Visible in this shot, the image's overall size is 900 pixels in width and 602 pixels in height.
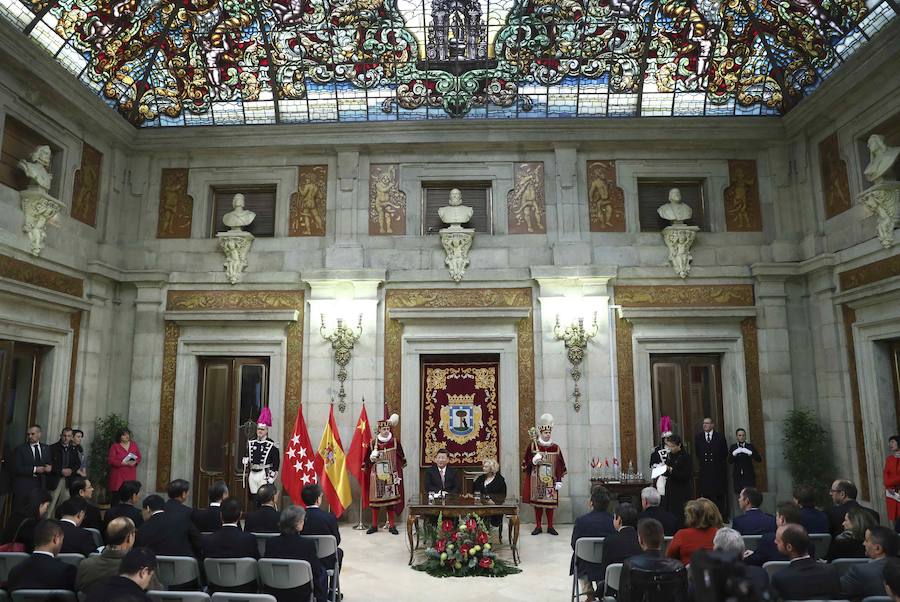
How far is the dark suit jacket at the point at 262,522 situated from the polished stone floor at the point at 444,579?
1212mm

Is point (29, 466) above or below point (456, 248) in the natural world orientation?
below

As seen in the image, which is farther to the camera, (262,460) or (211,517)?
(262,460)

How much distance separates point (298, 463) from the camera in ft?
32.3

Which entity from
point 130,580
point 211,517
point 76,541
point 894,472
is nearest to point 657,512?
point 211,517

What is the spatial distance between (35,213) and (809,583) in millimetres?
10114

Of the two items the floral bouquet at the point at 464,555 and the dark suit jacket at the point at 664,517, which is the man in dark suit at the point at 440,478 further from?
the dark suit jacket at the point at 664,517

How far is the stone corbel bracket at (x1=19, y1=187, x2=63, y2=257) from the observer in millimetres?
9023

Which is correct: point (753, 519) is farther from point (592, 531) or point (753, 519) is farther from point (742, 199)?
point (742, 199)

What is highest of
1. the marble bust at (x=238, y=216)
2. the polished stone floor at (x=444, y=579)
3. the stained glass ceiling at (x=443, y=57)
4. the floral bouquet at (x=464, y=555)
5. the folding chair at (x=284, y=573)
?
the stained glass ceiling at (x=443, y=57)

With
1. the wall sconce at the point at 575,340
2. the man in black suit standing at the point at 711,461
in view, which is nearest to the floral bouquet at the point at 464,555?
the wall sconce at the point at 575,340

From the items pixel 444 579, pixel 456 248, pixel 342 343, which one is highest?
pixel 456 248

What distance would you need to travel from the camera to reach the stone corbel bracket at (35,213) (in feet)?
29.6

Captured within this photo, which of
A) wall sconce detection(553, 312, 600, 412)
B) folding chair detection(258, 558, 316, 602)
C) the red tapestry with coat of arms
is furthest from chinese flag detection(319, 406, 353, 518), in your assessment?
folding chair detection(258, 558, 316, 602)

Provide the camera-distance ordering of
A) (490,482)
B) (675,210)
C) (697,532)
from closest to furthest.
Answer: (697,532)
(490,482)
(675,210)
